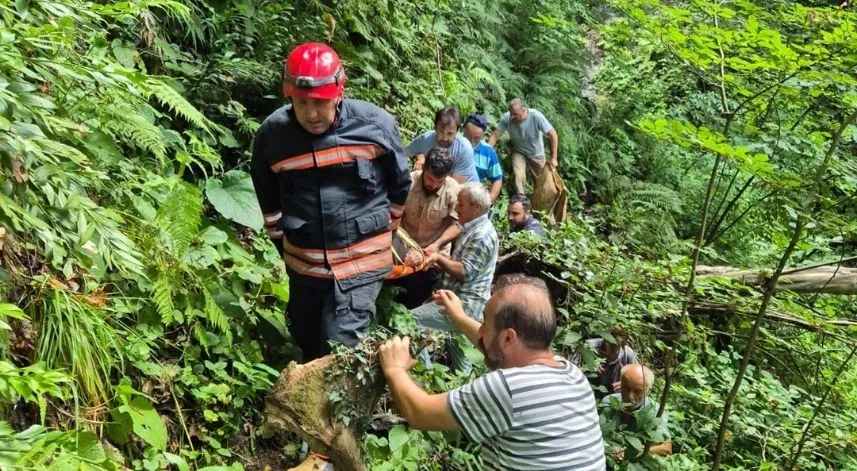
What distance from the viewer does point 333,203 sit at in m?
3.54

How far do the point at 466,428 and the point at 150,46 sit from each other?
4217 mm

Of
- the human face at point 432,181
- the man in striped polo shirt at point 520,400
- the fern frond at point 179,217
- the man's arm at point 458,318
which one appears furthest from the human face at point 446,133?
the man in striped polo shirt at point 520,400

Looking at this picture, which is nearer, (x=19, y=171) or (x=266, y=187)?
(x=19, y=171)

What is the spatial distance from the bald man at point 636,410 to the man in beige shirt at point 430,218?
65.4 inches

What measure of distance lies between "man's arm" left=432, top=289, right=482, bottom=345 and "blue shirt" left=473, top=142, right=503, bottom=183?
4.80 m

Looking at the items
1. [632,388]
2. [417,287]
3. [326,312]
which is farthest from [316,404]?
[417,287]

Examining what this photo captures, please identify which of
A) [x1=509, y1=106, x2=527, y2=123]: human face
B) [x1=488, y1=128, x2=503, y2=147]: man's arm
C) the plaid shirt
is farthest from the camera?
Answer: [x1=488, y1=128, x2=503, y2=147]: man's arm

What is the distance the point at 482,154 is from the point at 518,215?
1.54m

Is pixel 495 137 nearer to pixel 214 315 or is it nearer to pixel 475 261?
pixel 475 261

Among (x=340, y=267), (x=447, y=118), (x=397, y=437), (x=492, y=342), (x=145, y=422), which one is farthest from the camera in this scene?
(x=447, y=118)

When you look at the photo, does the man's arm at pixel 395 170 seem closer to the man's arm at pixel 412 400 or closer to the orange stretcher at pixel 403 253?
the orange stretcher at pixel 403 253

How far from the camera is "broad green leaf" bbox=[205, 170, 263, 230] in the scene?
439 centimetres

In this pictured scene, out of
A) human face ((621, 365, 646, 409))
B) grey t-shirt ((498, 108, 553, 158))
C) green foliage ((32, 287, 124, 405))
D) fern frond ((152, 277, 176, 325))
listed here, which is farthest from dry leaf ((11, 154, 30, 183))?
grey t-shirt ((498, 108, 553, 158))

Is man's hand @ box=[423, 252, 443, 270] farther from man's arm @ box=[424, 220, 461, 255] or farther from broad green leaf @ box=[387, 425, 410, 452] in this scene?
broad green leaf @ box=[387, 425, 410, 452]
